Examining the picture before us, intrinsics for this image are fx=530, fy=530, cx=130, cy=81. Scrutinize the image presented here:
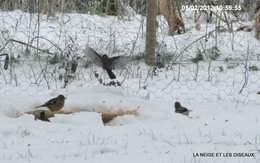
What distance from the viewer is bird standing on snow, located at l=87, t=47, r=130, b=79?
477cm

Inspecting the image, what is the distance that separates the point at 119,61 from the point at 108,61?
29cm

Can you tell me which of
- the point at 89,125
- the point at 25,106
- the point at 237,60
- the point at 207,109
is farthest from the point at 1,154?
the point at 237,60

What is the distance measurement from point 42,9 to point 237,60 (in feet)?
7.95

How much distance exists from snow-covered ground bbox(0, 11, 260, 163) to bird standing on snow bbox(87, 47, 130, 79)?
214mm

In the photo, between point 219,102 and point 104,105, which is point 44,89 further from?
point 219,102

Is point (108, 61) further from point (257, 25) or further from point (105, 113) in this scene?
point (257, 25)

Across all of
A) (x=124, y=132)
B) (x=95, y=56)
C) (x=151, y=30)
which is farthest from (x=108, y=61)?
(x=124, y=132)

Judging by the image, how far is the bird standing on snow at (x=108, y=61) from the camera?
4.77 meters

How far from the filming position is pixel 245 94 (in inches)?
199

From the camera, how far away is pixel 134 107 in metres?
4.13

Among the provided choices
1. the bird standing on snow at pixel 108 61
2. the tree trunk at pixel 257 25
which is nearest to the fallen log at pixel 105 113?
the bird standing on snow at pixel 108 61

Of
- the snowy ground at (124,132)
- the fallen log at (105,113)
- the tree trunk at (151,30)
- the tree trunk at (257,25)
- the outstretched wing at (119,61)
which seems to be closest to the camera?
the snowy ground at (124,132)

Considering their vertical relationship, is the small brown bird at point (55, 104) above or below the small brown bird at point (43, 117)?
above

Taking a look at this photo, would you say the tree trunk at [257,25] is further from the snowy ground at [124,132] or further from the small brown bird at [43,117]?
the small brown bird at [43,117]
